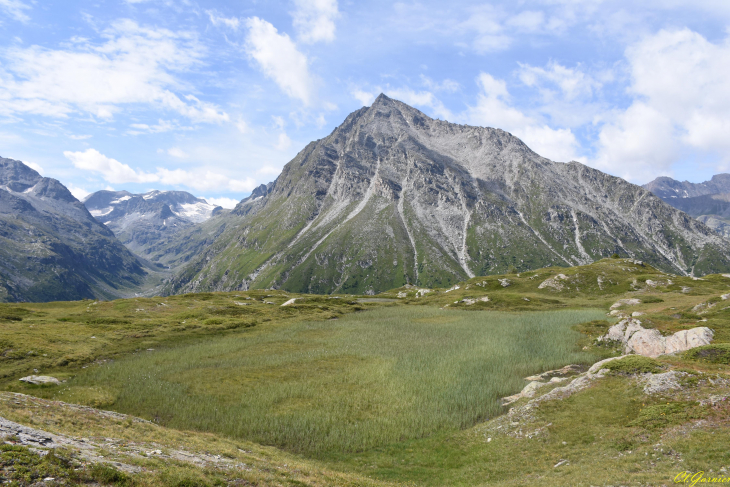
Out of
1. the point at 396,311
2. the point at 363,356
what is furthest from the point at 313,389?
the point at 396,311

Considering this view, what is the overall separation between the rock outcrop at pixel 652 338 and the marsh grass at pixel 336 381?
683cm

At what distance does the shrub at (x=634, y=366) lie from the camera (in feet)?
111

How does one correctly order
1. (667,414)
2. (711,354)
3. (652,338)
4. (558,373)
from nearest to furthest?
(667,414)
(711,354)
(558,373)
(652,338)

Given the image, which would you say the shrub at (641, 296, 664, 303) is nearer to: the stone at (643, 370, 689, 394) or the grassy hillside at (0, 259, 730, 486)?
the grassy hillside at (0, 259, 730, 486)

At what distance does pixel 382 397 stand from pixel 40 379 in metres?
46.9

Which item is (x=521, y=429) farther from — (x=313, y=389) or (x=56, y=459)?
(x=56, y=459)

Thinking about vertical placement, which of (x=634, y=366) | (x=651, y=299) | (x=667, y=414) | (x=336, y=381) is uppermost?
(x=651, y=299)

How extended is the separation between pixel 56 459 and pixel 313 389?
32399 millimetres

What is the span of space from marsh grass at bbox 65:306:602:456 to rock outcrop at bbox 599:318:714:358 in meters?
6.83

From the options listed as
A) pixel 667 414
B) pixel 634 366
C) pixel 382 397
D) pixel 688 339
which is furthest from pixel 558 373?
pixel 382 397

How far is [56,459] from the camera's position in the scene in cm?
1588

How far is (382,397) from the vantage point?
42594 millimetres

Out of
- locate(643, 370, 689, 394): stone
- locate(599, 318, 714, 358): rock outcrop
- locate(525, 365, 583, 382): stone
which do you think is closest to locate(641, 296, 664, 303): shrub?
locate(599, 318, 714, 358): rock outcrop

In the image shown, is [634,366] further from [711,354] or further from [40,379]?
[40,379]
